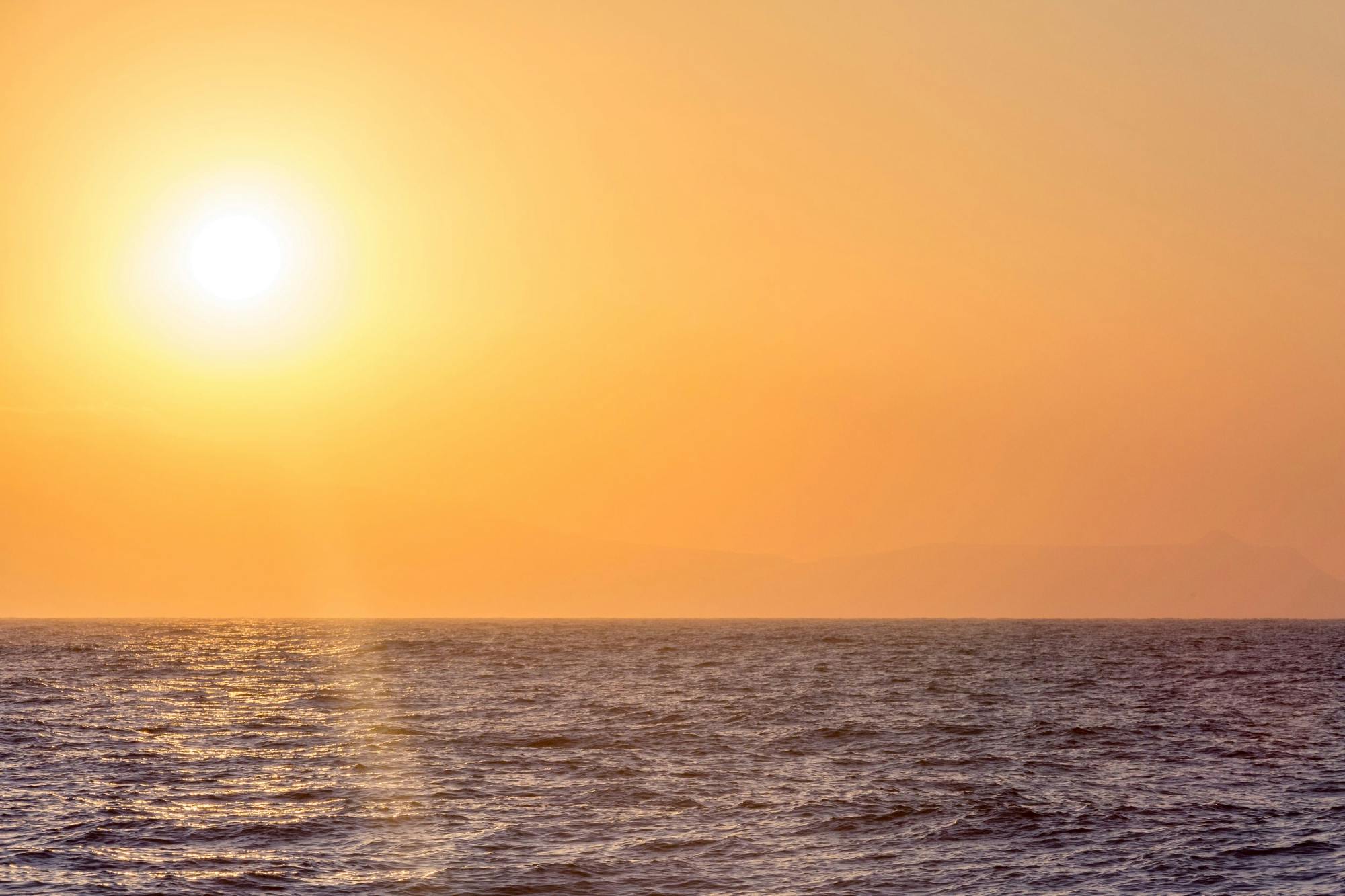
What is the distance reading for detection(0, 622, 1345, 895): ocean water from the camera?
2802cm

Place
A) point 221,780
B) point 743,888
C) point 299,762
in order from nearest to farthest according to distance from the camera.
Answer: point 743,888
point 221,780
point 299,762

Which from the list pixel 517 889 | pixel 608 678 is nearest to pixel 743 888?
pixel 517 889

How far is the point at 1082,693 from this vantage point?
240ft

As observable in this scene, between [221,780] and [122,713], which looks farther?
[122,713]

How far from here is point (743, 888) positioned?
87.4ft

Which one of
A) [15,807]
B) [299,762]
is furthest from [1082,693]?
[15,807]

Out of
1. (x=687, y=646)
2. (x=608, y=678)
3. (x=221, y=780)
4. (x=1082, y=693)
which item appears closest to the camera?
(x=221, y=780)

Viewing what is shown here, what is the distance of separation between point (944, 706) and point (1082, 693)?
13361 mm

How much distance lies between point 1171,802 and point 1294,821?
11.5 feet

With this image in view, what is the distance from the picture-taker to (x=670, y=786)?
126ft

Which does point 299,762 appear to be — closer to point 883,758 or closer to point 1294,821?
point 883,758

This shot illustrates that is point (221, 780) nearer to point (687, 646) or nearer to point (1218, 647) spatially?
point (687, 646)

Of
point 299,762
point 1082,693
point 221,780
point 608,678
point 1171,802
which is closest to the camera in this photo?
point 1171,802

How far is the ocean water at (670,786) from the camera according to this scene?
28016 millimetres
